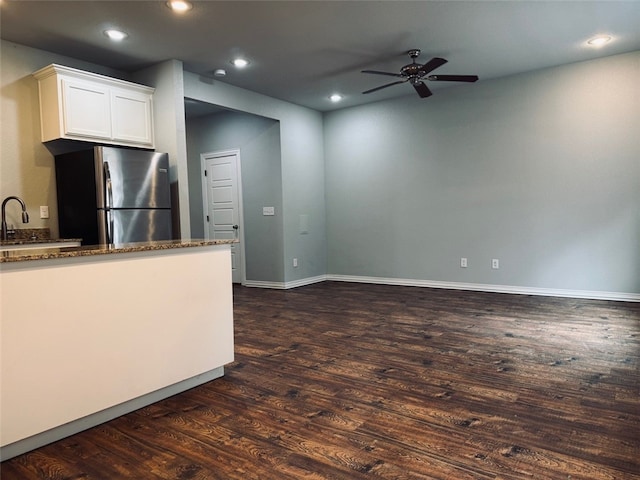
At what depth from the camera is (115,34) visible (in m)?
3.79

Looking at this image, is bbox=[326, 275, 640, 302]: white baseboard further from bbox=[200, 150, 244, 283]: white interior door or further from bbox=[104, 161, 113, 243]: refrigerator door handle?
bbox=[104, 161, 113, 243]: refrigerator door handle

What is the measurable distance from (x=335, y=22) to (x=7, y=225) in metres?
3.33

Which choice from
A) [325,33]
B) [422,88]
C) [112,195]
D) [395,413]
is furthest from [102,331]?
[422,88]

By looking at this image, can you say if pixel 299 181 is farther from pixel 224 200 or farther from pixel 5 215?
pixel 5 215

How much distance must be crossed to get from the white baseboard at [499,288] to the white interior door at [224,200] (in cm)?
155

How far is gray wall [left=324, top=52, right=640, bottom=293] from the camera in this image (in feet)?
15.8

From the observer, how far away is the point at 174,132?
4.51 m

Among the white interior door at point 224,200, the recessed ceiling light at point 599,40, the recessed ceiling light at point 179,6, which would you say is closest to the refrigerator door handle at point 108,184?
the recessed ceiling light at point 179,6

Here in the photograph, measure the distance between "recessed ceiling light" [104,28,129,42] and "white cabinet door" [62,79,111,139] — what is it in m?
0.47

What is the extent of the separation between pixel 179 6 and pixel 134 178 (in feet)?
5.16

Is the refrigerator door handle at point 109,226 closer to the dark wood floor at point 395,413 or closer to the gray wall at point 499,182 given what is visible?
the dark wood floor at point 395,413

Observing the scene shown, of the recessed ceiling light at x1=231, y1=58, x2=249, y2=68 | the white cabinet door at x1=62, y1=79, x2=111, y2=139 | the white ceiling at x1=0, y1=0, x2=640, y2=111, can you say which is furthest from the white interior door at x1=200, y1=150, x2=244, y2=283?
the white cabinet door at x1=62, y1=79, x2=111, y2=139

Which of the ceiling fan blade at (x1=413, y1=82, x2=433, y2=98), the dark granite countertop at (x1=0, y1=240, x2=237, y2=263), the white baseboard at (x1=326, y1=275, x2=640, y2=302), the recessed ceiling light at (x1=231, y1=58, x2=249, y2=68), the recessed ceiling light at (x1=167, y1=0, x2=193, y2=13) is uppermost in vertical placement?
the recessed ceiling light at (x1=231, y1=58, x2=249, y2=68)

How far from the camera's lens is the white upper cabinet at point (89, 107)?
12.6 ft
